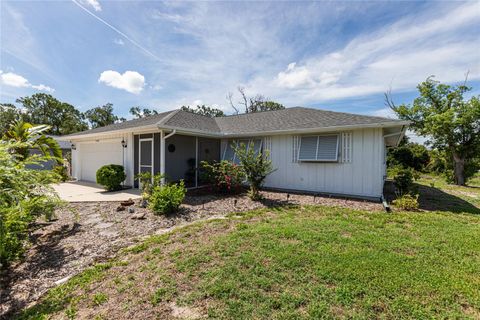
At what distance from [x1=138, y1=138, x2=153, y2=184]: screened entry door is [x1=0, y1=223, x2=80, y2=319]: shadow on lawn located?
467 cm

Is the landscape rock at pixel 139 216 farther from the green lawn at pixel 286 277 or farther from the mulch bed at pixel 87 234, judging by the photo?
the green lawn at pixel 286 277

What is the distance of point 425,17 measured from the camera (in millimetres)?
7086

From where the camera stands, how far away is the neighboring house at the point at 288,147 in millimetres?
7879

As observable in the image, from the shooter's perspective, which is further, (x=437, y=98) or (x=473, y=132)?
(x=437, y=98)

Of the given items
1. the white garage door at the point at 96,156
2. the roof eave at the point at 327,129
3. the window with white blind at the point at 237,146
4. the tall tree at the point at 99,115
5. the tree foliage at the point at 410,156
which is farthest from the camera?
the tall tree at the point at 99,115

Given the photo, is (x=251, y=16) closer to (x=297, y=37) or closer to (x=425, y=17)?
(x=297, y=37)

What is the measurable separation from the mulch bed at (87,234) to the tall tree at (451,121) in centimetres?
1451

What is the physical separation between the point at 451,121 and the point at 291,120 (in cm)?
1406

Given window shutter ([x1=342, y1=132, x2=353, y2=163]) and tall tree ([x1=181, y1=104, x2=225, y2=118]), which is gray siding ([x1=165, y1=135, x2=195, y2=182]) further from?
tall tree ([x1=181, y1=104, x2=225, y2=118])

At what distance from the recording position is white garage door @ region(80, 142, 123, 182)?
1121 centimetres

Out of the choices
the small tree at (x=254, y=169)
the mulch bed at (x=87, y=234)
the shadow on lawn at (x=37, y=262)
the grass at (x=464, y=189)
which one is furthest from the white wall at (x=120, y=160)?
the grass at (x=464, y=189)

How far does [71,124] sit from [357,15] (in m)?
40.1

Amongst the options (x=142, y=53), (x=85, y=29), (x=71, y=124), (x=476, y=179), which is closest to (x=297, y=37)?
(x=142, y=53)

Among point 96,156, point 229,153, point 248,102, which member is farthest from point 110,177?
point 248,102
